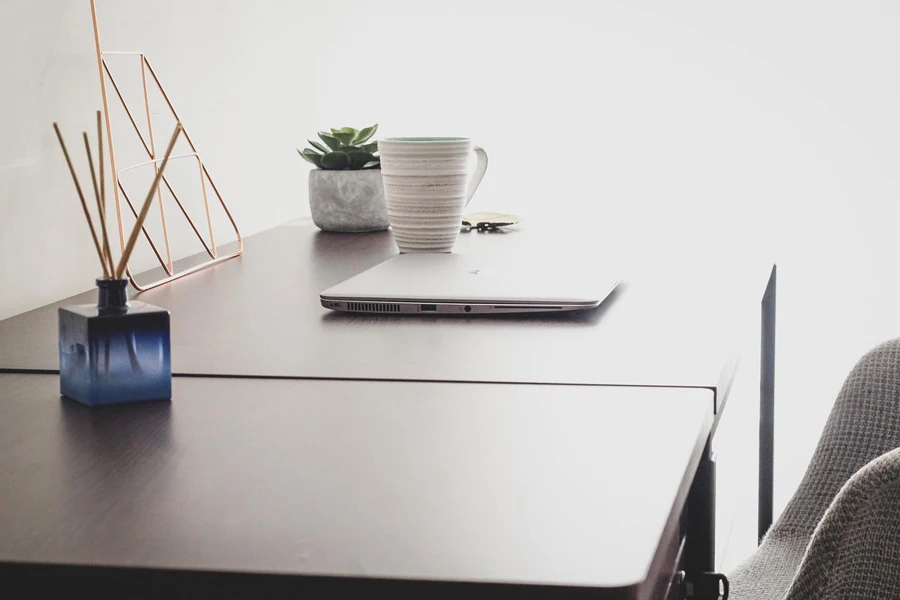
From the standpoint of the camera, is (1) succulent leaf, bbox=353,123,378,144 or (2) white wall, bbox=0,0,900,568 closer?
(1) succulent leaf, bbox=353,123,378,144

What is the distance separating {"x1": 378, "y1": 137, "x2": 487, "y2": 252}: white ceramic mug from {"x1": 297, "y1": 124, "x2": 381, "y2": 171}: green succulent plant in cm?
25

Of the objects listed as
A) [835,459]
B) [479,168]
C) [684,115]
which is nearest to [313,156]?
[479,168]

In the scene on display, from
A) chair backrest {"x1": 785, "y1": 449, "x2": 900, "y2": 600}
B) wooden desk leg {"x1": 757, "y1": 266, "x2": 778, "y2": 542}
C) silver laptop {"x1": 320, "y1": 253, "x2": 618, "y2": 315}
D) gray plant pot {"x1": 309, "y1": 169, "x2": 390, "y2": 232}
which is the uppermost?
gray plant pot {"x1": 309, "y1": 169, "x2": 390, "y2": 232}

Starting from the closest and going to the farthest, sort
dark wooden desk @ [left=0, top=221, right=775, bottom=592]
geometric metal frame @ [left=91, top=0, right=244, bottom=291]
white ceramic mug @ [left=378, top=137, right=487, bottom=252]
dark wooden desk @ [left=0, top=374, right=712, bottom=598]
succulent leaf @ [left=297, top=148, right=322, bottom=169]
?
dark wooden desk @ [left=0, top=374, right=712, bottom=598]
dark wooden desk @ [left=0, top=221, right=775, bottom=592]
geometric metal frame @ [left=91, top=0, right=244, bottom=291]
white ceramic mug @ [left=378, top=137, right=487, bottom=252]
succulent leaf @ [left=297, top=148, right=322, bottom=169]

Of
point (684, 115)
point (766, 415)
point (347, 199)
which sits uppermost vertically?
point (684, 115)

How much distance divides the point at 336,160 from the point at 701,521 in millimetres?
928

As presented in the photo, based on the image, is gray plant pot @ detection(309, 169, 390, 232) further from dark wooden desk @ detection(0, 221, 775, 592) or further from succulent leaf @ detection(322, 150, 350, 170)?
dark wooden desk @ detection(0, 221, 775, 592)

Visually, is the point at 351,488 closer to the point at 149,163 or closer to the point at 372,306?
the point at 372,306

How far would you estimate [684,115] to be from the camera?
96.9 inches

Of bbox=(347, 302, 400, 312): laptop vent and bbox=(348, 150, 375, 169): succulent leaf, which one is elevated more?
bbox=(348, 150, 375, 169): succulent leaf

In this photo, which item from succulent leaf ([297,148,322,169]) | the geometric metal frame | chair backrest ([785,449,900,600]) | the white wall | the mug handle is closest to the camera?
chair backrest ([785,449,900,600])

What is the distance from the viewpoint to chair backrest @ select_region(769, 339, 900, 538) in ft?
3.27

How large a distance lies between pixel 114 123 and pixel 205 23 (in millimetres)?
365

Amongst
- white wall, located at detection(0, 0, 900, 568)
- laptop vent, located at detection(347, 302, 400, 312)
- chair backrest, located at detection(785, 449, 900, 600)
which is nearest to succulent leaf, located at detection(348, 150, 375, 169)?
white wall, located at detection(0, 0, 900, 568)
